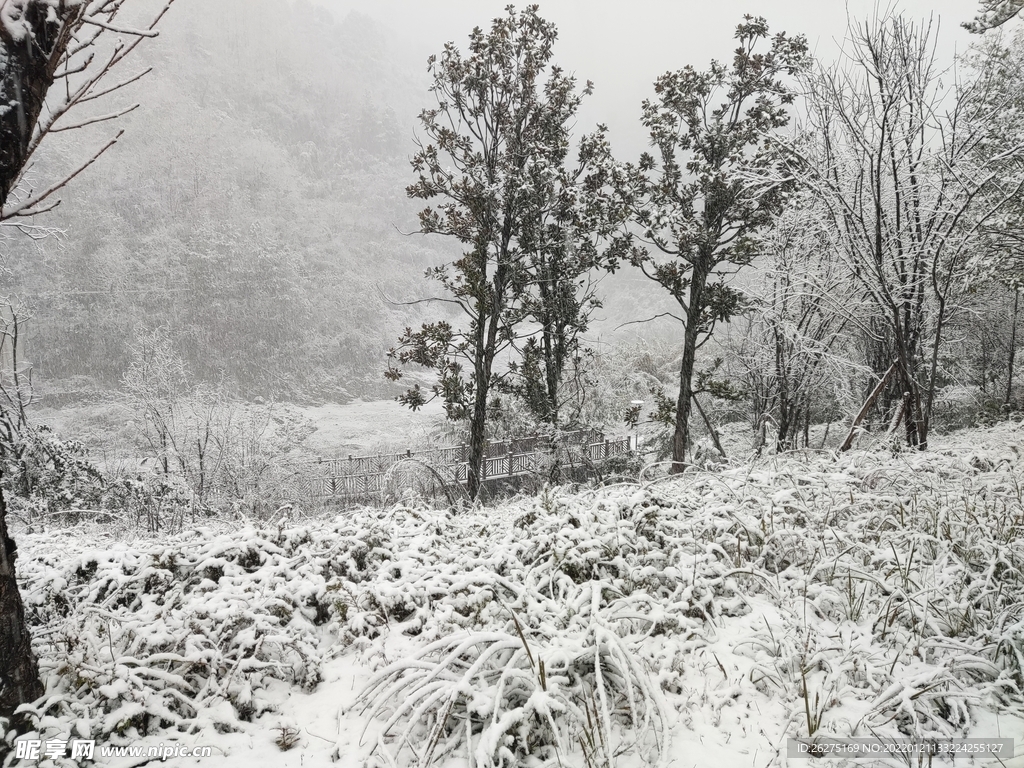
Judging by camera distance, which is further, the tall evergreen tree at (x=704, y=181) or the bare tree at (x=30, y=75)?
the tall evergreen tree at (x=704, y=181)

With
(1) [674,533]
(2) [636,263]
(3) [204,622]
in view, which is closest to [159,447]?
(2) [636,263]

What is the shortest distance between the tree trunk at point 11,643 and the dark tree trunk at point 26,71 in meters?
1.31

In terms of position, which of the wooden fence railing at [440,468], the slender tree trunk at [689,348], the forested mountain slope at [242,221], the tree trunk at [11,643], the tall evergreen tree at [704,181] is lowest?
the wooden fence railing at [440,468]

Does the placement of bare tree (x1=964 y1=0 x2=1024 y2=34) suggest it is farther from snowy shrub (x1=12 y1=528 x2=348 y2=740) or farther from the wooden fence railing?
snowy shrub (x1=12 y1=528 x2=348 y2=740)

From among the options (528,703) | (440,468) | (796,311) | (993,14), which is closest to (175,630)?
(528,703)

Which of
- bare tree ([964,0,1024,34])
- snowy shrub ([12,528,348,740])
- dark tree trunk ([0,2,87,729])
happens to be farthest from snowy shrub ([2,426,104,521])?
bare tree ([964,0,1024,34])

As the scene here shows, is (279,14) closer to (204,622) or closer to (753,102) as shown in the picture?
(753,102)

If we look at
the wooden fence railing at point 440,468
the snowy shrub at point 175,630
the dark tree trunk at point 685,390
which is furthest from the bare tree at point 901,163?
the wooden fence railing at point 440,468

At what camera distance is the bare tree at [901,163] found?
20.9 feet

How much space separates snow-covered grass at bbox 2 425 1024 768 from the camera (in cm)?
192

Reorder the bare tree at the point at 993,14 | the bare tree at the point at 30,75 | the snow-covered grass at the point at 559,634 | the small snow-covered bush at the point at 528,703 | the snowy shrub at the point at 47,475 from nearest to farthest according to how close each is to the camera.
A: 1. the bare tree at the point at 30,75
2. the small snow-covered bush at the point at 528,703
3. the snow-covered grass at the point at 559,634
4. the bare tree at the point at 993,14
5. the snowy shrub at the point at 47,475

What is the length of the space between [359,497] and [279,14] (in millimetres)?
80698

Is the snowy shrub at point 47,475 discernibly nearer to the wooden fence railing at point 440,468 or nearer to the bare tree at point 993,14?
the wooden fence railing at point 440,468

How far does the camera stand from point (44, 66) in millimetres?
1786
